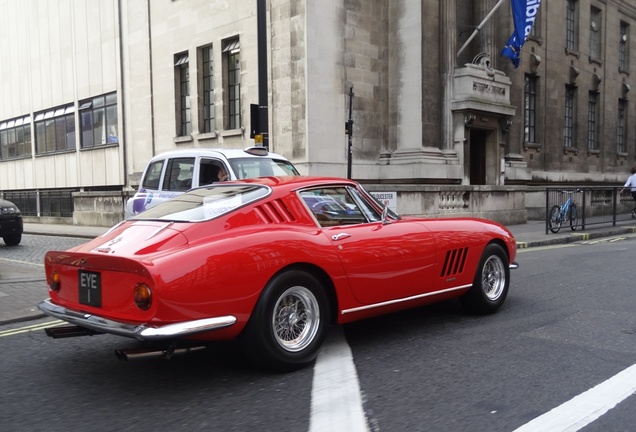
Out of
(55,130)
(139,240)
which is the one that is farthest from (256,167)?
(55,130)

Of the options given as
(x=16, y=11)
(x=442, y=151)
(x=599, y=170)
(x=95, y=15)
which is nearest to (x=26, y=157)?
(x=16, y=11)

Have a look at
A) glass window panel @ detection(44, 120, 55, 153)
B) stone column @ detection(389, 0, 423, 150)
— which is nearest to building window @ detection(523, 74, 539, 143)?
stone column @ detection(389, 0, 423, 150)

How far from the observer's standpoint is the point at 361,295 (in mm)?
4703

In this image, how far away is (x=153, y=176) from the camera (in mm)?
10500

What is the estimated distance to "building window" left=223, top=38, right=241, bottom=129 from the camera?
2119 centimetres

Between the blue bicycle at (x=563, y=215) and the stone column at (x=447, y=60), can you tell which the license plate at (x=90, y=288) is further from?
the stone column at (x=447, y=60)

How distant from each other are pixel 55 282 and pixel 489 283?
4.26 m

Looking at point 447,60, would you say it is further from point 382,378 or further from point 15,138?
point 15,138

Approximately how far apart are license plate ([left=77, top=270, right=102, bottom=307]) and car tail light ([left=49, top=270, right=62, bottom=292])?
36 centimetres

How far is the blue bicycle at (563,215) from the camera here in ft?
51.3

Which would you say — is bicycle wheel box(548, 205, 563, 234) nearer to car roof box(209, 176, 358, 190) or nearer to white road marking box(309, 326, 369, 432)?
car roof box(209, 176, 358, 190)

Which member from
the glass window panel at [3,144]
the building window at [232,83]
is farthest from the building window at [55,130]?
the building window at [232,83]

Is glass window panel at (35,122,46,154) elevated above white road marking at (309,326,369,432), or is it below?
above

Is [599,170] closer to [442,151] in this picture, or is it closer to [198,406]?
[442,151]
